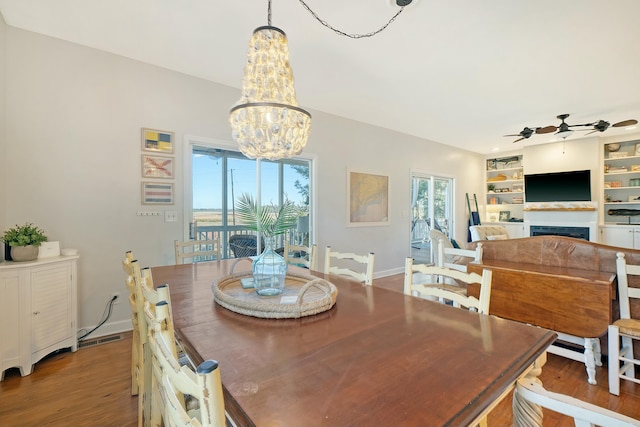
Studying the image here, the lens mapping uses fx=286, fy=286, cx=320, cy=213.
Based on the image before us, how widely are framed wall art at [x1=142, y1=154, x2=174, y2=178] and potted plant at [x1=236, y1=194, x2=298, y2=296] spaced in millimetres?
1953

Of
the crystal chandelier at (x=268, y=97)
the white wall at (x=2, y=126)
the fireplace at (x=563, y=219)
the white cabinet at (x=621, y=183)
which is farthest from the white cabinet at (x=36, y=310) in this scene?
the white cabinet at (x=621, y=183)

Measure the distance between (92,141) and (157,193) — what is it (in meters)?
0.75

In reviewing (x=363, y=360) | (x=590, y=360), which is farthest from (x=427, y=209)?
A: (x=363, y=360)

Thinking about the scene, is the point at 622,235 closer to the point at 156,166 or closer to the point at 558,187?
the point at 558,187

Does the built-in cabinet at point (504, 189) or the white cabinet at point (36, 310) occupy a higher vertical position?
the built-in cabinet at point (504, 189)

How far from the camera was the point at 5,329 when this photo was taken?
2107mm

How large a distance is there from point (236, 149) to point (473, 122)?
420 centimetres

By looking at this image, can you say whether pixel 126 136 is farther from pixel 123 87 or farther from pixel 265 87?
pixel 265 87

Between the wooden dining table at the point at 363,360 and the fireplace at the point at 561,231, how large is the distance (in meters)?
6.95

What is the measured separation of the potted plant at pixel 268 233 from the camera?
1569 mm

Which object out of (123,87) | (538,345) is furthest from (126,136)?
(538,345)

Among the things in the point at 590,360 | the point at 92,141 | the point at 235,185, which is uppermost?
the point at 92,141

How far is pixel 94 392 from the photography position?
1.99 m

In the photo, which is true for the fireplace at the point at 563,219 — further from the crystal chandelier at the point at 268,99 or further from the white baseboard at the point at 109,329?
the white baseboard at the point at 109,329
